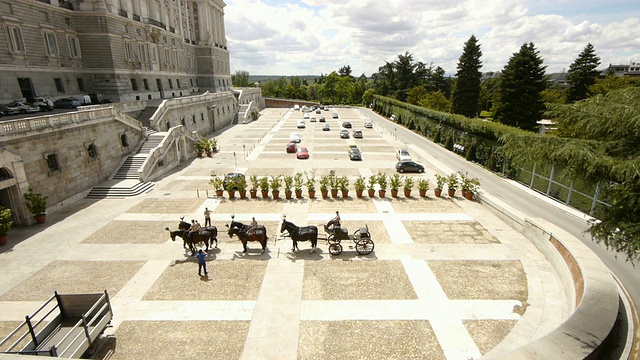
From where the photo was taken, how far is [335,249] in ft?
49.1

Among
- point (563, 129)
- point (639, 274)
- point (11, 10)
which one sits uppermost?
point (11, 10)

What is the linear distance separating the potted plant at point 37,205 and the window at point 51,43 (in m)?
22.9

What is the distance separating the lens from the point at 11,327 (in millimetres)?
10570

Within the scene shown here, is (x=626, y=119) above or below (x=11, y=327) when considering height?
above

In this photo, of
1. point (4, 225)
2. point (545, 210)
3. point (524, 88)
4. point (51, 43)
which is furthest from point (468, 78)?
point (4, 225)

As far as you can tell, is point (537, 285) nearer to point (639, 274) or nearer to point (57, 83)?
point (639, 274)

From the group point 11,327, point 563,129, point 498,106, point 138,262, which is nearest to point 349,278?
point 138,262

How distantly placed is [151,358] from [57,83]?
1510 inches

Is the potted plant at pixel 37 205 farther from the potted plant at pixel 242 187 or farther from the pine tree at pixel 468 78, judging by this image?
the pine tree at pixel 468 78

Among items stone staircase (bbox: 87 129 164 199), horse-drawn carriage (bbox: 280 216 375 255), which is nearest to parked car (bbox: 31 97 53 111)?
stone staircase (bbox: 87 129 164 199)

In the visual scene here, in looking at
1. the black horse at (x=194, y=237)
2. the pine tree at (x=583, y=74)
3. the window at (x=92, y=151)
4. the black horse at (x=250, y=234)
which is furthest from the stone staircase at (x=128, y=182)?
the pine tree at (x=583, y=74)

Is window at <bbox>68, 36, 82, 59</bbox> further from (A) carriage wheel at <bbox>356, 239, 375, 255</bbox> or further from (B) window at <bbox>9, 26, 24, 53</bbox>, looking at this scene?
(A) carriage wheel at <bbox>356, 239, 375, 255</bbox>

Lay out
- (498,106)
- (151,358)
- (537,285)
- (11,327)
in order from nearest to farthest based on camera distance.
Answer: (151,358)
(11,327)
(537,285)
(498,106)

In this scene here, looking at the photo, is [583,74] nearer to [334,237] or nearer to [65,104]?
[334,237]
